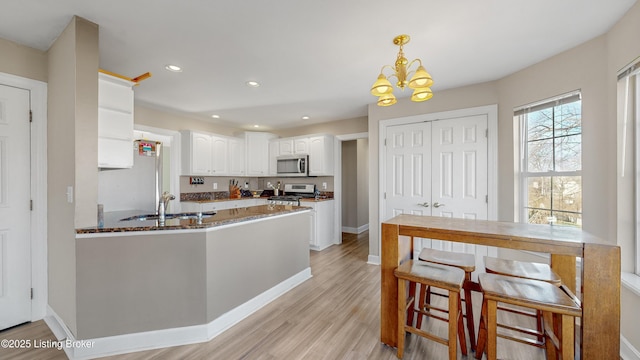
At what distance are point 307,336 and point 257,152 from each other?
159 inches

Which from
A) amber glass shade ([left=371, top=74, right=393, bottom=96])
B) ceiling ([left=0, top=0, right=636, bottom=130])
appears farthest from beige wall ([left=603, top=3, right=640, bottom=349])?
amber glass shade ([left=371, top=74, right=393, bottom=96])

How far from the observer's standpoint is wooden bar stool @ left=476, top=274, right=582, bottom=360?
129 cm

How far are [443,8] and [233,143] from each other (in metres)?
4.30

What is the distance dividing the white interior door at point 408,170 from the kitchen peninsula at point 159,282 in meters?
2.19

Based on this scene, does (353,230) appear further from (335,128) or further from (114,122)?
(114,122)

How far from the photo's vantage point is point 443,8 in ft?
5.52

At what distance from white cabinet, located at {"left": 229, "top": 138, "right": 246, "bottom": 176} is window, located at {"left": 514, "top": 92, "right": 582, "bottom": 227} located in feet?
15.0

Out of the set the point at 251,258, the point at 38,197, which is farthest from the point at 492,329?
the point at 38,197

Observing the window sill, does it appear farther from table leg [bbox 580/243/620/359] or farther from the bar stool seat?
table leg [bbox 580/243/620/359]

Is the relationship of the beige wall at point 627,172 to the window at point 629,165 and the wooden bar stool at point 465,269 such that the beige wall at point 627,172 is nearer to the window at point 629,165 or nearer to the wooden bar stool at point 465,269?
the window at point 629,165

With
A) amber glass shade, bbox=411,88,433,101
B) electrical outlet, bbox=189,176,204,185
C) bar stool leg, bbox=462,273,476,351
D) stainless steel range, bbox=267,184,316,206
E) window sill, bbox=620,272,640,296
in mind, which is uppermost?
amber glass shade, bbox=411,88,433,101

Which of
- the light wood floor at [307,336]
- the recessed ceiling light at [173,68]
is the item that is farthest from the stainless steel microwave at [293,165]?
the recessed ceiling light at [173,68]

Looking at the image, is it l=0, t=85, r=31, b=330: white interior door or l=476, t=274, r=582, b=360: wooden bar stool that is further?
l=0, t=85, r=31, b=330: white interior door

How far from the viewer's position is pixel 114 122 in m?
2.08
